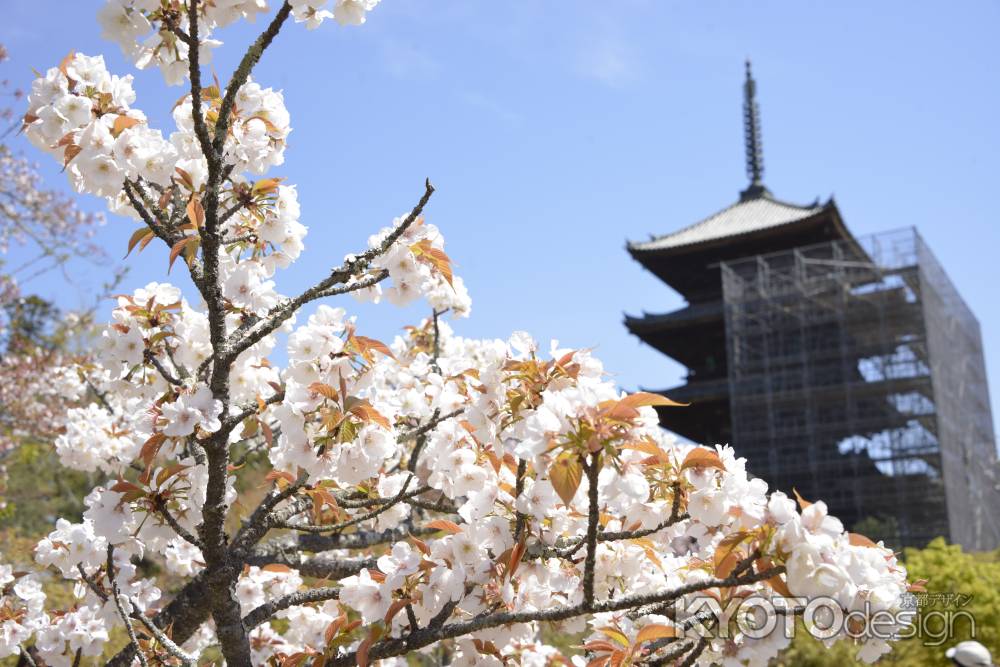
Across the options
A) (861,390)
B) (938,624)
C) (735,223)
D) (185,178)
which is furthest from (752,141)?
(185,178)

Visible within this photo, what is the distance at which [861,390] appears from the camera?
48.8 feet

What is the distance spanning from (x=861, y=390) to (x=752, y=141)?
9.35 metres

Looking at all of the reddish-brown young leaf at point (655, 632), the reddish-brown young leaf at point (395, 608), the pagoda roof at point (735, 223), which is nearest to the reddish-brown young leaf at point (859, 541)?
the reddish-brown young leaf at point (655, 632)

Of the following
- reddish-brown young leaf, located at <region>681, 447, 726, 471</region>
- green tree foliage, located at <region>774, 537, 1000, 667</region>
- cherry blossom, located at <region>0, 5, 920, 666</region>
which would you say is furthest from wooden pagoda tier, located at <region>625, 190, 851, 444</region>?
reddish-brown young leaf, located at <region>681, 447, 726, 471</region>

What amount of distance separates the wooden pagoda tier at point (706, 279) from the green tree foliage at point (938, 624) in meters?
10.2

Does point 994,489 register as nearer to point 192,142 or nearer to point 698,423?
point 698,423

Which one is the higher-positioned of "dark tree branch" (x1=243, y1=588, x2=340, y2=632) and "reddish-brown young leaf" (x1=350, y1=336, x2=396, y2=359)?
"reddish-brown young leaf" (x1=350, y1=336, x2=396, y2=359)

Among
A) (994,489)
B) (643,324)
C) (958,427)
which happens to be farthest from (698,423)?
(994,489)

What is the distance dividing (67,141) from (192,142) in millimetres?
327

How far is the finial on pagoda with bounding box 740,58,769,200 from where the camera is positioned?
2127 centimetres

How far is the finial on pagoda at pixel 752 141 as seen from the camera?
21.3 metres

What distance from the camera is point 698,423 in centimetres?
1861

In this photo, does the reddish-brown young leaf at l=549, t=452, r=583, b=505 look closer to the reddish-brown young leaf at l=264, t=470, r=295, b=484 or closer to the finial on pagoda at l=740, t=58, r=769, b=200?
the reddish-brown young leaf at l=264, t=470, r=295, b=484

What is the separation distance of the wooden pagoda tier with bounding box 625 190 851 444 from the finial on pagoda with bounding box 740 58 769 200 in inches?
35.1
